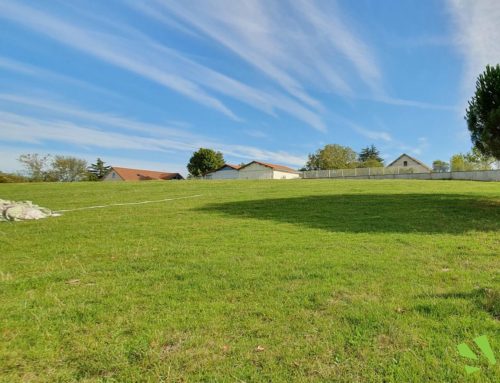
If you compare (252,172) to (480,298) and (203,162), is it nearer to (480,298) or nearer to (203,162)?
(203,162)

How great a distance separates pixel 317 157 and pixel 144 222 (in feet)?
216

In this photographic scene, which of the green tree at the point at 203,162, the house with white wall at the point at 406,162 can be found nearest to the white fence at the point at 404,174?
the house with white wall at the point at 406,162

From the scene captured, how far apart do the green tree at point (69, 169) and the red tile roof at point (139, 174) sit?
687 centimetres

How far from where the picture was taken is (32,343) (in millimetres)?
2814

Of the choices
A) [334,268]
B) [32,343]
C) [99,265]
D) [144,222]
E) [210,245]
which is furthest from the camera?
[144,222]

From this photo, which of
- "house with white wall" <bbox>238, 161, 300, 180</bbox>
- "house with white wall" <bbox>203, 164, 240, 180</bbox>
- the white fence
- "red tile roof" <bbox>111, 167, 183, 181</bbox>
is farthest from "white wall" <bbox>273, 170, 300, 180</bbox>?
"red tile roof" <bbox>111, 167, 183, 181</bbox>

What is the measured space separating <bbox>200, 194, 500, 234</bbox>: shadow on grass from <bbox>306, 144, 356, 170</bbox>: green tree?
56.5m

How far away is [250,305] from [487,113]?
11494 mm

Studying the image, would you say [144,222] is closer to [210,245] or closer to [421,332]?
[210,245]

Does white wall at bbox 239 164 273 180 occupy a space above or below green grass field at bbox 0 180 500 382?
above

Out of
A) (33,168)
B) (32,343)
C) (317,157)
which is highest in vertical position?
(317,157)

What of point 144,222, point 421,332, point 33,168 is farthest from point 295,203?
point 33,168

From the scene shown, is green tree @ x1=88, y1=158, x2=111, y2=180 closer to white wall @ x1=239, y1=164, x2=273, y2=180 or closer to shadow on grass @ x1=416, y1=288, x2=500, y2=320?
white wall @ x1=239, y1=164, x2=273, y2=180

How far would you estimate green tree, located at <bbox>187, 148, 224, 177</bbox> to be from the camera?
6919 cm
